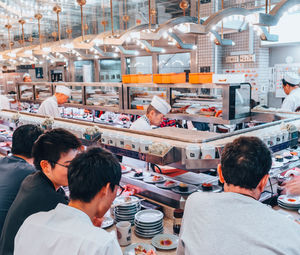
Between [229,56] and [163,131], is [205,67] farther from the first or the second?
[163,131]

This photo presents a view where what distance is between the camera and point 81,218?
127cm

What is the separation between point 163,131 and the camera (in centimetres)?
305

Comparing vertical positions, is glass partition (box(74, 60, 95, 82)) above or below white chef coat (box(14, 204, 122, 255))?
above

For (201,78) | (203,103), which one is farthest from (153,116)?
(203,103)

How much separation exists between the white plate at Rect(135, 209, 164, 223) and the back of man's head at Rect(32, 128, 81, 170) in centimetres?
74

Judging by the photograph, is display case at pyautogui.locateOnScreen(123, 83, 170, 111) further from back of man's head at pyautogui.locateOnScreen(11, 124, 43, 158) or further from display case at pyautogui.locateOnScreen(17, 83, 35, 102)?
display case at pyautogui.locateOnScreen(17, 83, 35, 102)

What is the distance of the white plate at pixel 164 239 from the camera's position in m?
2.09

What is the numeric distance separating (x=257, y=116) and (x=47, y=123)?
2.68m

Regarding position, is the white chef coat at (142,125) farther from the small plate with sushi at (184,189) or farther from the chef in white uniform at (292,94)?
the chef in white uniform at (292,94)

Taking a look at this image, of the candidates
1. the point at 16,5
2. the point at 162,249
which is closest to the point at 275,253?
the point at 162,249

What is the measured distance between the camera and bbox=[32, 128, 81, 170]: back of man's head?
1971 mm

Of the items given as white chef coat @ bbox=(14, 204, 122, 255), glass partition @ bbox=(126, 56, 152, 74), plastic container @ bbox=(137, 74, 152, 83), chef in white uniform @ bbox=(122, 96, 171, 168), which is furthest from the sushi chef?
glass partition @ bbox=(126, 56, 152, 74)

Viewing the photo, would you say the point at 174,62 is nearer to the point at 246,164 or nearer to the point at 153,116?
the point at 153,116

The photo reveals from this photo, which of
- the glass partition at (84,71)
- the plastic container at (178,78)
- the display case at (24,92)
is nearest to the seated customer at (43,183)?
the plastic container at (178,78)
